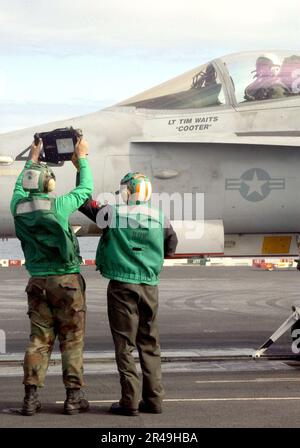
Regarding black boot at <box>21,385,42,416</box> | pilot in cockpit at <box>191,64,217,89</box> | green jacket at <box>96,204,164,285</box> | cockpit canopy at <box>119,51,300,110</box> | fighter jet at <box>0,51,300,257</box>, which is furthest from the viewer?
pilot in cockpit at <box>191,64,217,89</box>

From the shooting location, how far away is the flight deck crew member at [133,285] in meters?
7.58

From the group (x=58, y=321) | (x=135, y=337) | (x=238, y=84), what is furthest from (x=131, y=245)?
(x=238, y=84)

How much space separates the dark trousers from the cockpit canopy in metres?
2.93

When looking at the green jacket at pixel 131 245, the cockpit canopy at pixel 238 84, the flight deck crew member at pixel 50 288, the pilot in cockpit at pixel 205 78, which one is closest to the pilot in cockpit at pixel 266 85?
the cockpit canopy at pixel 238 84

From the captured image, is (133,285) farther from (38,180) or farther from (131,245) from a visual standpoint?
(38,180)

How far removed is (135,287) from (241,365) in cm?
313

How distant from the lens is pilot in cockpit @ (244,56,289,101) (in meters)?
9.91

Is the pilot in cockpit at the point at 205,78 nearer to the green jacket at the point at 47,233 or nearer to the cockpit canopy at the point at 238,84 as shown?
the cockpit canopy at the point at 238,84

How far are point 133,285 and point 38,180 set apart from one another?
119 centimetres

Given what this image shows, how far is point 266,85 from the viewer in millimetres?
9922

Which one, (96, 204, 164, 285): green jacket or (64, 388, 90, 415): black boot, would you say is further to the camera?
(96, 204, 164, 285): green jacket

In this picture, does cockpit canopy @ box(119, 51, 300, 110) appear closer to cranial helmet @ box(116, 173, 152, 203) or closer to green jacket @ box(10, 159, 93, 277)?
cranial helmet @ box(116, 173, 152, 203)

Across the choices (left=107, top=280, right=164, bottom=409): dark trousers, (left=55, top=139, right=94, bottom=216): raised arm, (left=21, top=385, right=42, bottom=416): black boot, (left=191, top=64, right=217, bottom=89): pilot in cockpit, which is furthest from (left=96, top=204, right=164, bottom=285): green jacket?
(left=191, top=64, right=217, bottom=89): pilot in cockpit

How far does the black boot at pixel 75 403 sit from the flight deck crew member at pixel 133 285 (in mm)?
240
